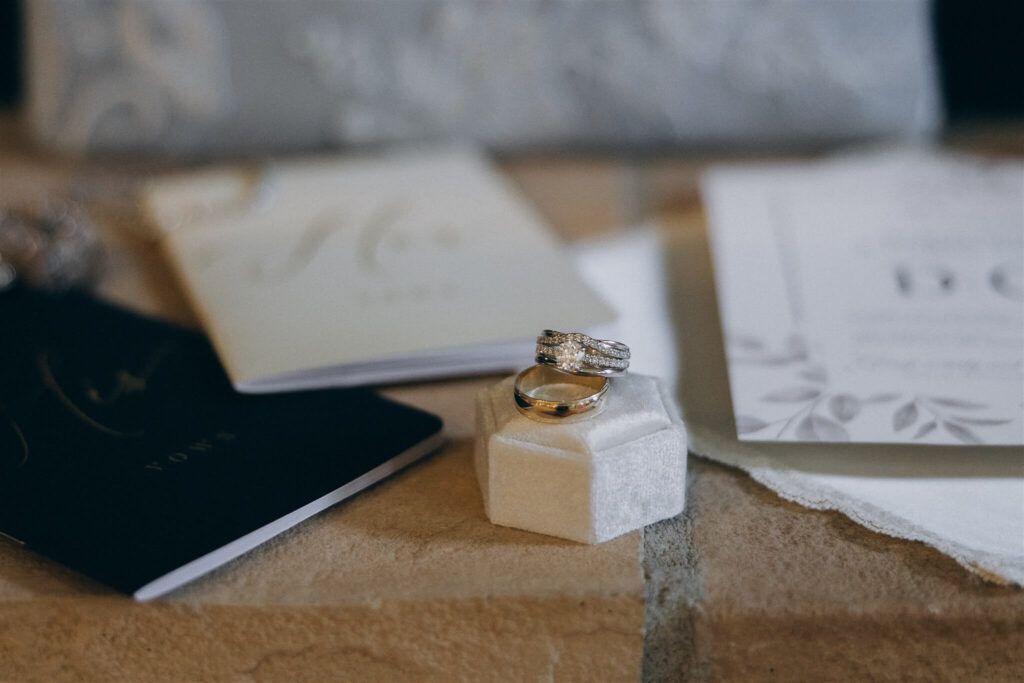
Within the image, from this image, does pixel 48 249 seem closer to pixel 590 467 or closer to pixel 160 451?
pixel 160 451

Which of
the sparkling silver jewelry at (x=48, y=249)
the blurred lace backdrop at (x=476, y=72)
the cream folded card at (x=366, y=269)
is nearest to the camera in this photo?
the cream folded card at (x=366, y=269)

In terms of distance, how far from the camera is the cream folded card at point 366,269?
0.55 meters

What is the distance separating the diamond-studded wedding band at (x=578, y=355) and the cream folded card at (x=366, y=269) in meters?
0.15

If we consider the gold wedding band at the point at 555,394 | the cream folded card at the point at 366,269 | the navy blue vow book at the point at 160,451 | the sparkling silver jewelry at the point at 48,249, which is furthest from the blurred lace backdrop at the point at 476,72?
the gold wedding band at the point at 555,394

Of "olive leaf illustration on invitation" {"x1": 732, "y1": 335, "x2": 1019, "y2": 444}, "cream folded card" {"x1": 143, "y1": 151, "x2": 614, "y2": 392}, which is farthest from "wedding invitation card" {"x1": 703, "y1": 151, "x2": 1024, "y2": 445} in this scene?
"cream folded card" {"x1": 143, "y1": 151, "x2": 614, "y2": 392}

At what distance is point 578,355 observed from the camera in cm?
41

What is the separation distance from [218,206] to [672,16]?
46 cm

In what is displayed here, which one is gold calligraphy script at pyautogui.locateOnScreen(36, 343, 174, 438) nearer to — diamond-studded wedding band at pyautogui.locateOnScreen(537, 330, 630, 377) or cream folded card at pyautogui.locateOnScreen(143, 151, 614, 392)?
cream folded card at pyautogui.locateOnScreen(143, 151, 614, 392)

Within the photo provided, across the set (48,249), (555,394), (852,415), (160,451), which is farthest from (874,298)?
(48,249)

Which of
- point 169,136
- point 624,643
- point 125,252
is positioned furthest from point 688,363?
point 169,136

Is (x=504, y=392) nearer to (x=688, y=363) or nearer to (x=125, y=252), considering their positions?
(x=688, y=363)

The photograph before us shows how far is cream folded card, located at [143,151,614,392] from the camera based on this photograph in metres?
0.55

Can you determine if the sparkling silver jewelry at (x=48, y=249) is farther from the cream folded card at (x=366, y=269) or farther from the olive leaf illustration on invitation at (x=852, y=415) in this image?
the olive leaf illustration on invitation at (x=852, y=415)

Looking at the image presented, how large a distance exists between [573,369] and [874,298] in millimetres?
273
